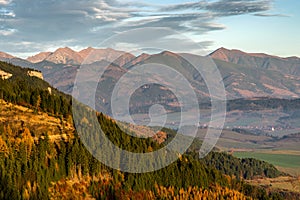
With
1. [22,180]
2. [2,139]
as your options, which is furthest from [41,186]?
[2,139]

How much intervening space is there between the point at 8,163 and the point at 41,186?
55.0 ft

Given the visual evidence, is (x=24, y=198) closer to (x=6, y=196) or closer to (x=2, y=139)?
(x=6, y=196)

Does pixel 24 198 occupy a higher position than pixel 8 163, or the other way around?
pixel 8 163

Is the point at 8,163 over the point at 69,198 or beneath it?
over

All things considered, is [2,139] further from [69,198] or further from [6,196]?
[69,198]

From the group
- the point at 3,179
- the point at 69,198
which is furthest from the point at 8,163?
the point at 69,198

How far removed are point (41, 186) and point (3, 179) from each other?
15.6m

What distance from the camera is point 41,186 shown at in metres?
197

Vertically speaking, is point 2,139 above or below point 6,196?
above

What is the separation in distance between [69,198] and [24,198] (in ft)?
58.2

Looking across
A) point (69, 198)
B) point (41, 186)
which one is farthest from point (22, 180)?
point (69, 198)

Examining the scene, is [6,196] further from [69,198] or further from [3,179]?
[69,198]

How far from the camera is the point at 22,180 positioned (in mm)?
199375

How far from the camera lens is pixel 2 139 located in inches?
7800
